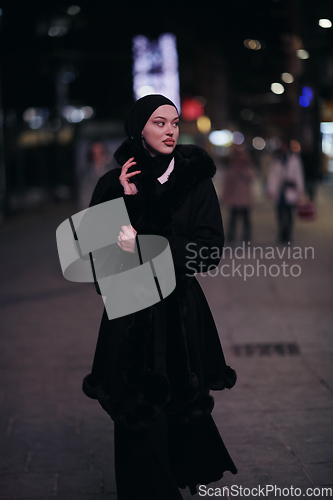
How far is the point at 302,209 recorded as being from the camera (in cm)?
1279

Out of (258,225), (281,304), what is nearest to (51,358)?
(281,304)

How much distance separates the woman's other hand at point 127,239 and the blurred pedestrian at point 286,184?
377 inches

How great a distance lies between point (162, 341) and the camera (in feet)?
9.49

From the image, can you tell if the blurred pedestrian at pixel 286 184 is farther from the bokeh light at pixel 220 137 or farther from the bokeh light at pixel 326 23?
the bokeh light at pixel 220 137

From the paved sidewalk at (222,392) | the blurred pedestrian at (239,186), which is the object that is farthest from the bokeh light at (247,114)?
the paved sidewalk at (222,392)

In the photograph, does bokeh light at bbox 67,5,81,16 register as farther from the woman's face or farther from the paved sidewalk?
the woman's face

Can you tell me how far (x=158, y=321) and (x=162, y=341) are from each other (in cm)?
9

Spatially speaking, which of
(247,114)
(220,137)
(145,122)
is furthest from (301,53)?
(247,114)

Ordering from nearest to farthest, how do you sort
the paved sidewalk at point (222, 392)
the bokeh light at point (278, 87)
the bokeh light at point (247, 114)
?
the paved sidewalk at point (222, 392) → the bokeh light at point (278, 87) → the bokeh light at point (247, 114)

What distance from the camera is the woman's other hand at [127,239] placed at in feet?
9.17

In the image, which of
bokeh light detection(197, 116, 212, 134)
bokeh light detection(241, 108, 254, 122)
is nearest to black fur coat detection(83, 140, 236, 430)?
bokeh light detection(197, 116, 212, 134)

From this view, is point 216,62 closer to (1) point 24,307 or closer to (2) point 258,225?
(2) point 258,225

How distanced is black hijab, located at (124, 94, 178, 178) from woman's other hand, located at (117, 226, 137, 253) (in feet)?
0.96

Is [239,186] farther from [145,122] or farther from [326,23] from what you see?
[145,122]
